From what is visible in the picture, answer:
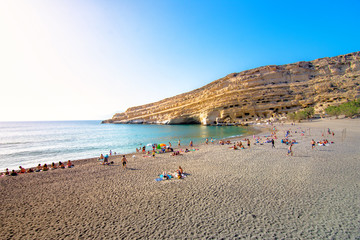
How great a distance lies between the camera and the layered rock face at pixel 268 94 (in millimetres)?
52334

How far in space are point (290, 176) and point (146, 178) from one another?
7.85m

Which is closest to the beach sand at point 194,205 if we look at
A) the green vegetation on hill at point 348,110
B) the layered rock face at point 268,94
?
the green vegetation on hill at point 348,110

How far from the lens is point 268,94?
5562 cm

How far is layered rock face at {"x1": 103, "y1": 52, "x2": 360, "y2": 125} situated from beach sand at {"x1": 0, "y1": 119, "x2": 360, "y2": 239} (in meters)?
46.2

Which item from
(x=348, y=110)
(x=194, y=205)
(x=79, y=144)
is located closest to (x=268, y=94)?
(x=348, y=110)

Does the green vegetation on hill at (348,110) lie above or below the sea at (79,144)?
above

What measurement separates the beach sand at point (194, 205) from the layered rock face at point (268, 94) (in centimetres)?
4623

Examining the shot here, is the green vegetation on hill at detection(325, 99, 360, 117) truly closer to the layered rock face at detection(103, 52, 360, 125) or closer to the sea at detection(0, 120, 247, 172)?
the layered rock face at detection(103, 52, 360, 125)

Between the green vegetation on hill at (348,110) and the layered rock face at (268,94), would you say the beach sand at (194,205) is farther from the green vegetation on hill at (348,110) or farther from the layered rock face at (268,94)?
the layered rock face at (268,94)

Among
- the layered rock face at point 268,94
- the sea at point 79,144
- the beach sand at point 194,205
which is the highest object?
the layered rock face at point 268,94

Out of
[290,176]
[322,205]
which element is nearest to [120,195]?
[322,205]

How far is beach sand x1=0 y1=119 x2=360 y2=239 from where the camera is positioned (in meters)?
5.05

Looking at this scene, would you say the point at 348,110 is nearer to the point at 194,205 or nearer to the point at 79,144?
the point at 194,205

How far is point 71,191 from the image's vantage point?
848 centimetres
